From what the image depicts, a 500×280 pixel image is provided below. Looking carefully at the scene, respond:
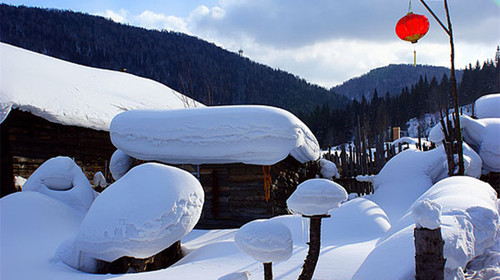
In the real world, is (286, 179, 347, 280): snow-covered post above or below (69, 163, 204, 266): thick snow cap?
above

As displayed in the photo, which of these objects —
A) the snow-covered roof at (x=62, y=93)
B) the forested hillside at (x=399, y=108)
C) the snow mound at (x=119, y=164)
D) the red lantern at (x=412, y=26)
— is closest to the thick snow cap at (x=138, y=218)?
the snow mound at (x=119, y=164)

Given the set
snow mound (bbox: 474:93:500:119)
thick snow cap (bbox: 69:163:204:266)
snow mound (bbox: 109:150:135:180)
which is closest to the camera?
thick snow cap (bbox: 69:163:204:266)

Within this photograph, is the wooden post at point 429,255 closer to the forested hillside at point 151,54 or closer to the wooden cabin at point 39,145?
the wooden cabin at point 39,145

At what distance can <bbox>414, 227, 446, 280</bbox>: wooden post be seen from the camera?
238 centimetres

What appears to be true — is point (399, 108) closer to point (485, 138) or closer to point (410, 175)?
point (485, 138)

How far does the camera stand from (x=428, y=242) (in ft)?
7.85

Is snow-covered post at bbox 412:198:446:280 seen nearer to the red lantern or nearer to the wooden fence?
the red lantern

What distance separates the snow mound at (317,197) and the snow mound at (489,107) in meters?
11.3

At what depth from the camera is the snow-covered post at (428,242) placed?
2.36 metres

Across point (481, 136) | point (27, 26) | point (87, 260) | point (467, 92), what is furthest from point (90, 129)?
point (467, 92)

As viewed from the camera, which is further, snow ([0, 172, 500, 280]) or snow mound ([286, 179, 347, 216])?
snow ([0, 172, 500, 280])

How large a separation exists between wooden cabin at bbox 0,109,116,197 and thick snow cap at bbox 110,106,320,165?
3.38m

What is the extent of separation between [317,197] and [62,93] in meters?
11.8

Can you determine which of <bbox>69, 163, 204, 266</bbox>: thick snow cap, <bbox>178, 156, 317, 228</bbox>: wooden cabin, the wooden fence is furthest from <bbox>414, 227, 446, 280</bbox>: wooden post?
the wooden fence
